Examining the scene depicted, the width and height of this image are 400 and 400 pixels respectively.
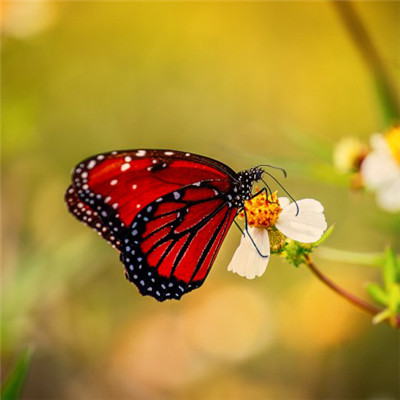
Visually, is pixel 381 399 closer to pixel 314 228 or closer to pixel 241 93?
pixel 314 228

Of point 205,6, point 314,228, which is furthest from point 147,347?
point 205,6

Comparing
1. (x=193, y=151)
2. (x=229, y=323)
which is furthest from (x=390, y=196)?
(x=193, y=151)

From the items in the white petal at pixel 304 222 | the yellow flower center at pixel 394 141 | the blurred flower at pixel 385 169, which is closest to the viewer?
the white petal at pixel 304 222

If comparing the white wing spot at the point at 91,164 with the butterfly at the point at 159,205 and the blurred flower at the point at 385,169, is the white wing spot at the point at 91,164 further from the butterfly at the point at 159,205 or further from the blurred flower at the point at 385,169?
the blurred flower at the point at 385,169

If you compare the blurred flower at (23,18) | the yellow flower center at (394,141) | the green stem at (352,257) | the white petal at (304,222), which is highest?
the blurred flower at (23,18)

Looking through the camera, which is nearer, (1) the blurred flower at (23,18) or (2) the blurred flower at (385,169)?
(2) the blurred flower at (385,169)

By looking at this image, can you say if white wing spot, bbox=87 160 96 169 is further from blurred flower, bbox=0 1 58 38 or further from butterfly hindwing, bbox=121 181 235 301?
blurred flower, bbox=0 1 58 38

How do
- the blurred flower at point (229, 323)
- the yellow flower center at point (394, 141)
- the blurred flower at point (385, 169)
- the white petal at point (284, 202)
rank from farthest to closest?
the blurred flower at point (229, 323), the yellow flower center at point (394, 141), the blurred flower at point (385, 169), the white petal at point (284, 202)

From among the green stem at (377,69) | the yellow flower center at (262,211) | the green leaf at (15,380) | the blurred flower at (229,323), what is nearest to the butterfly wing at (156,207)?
the yellow flower center at (262,211)

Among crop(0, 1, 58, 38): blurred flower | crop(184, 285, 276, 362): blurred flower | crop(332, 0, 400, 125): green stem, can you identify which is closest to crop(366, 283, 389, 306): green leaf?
crop(332, 0, 400, 125): green stem

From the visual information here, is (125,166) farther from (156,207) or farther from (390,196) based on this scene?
(390,196)
